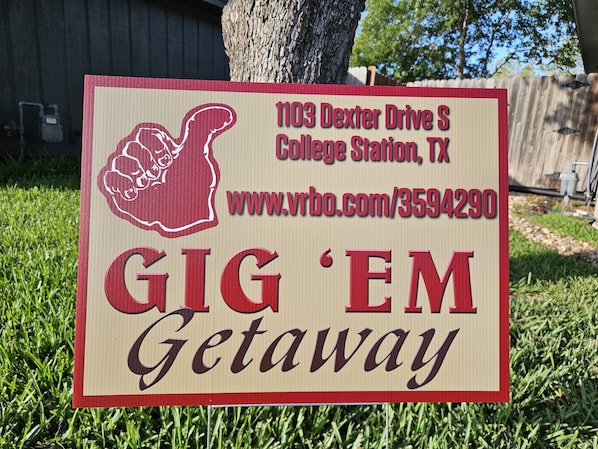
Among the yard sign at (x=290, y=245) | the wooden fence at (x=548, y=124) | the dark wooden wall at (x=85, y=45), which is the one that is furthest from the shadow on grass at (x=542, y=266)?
the dark wooden wall at (x=85, y=45)

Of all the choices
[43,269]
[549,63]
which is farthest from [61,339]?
[549,63]

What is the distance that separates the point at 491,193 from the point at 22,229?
3332 mm

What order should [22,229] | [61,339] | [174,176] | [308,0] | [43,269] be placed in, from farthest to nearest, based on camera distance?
1. [22,229]
2. [43,269]
3. [308,0]
4. [61,339]
5. [174,176]

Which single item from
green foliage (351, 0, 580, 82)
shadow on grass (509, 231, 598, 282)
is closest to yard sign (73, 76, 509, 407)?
shadow on grass (509, 231, 598, 282)

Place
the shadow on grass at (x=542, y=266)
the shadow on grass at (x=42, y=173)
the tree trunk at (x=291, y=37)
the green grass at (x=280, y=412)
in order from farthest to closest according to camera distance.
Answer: the shadow on grass at (x=42, y=173) → the shadow on grass at (x=542, y=266) → the tree trunk at (x=291, y=37) → the green grass at (x=280, y=412)

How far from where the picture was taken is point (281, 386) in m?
1.50

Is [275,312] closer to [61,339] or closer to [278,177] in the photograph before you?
[278,177]

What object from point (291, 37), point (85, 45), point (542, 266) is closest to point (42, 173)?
point (85, 45)

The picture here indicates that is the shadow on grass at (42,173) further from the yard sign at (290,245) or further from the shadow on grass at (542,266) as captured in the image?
the shadow on grass at (542,266)

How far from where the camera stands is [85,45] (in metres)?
7.05

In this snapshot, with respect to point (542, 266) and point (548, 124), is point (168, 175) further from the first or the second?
point (548, 124)

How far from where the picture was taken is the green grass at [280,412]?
5.31ft

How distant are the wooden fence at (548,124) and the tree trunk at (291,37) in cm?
650

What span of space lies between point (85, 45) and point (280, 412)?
6963mm
